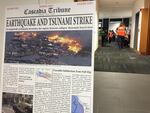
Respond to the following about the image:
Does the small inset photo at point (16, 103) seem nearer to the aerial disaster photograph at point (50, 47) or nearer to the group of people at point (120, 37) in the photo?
the aerial disaster photograph at point (50, 47)

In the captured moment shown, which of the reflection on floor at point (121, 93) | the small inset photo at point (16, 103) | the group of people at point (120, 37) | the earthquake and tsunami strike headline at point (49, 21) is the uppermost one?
the group of people at point (120, 37)

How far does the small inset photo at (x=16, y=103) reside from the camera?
2.16 meters

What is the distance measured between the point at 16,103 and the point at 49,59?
0.54 m

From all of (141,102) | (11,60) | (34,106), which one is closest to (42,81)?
(34,106)

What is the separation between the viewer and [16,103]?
7.21 ft

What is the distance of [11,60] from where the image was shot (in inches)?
87.4

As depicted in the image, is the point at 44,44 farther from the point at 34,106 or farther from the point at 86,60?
the point at 34,106

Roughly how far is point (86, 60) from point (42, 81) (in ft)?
1.50

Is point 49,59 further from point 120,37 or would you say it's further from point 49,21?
point 120,37

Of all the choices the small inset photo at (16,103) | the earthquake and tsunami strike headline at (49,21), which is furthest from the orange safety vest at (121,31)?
the small inset photo at (16,103)

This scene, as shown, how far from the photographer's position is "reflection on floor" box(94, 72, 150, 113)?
3867 mm

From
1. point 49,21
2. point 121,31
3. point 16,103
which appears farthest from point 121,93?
point 121,31

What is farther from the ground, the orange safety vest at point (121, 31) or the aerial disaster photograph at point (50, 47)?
the orange safety vest at point (121, 31)

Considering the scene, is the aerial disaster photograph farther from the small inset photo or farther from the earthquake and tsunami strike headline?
the small inset photo
